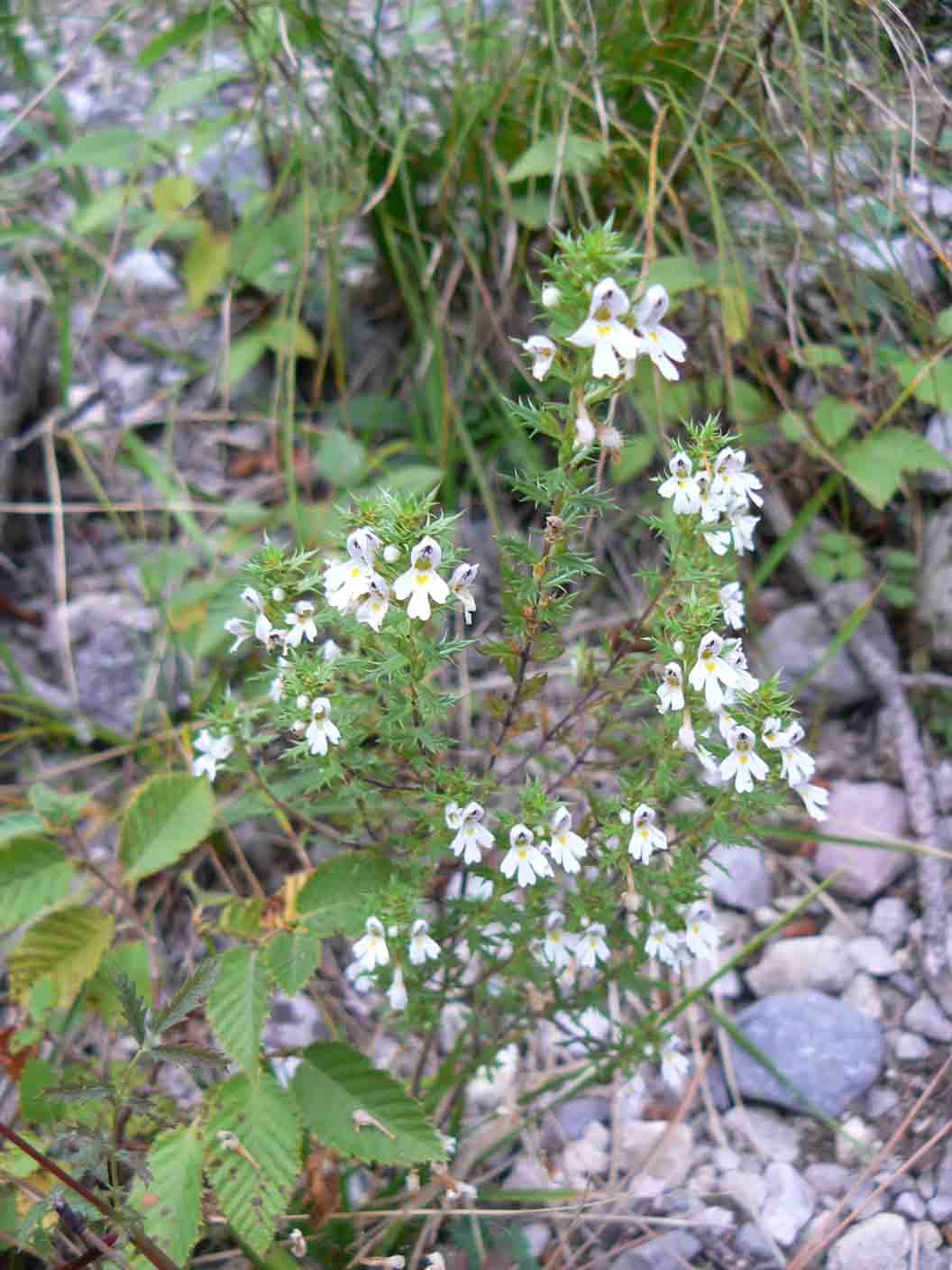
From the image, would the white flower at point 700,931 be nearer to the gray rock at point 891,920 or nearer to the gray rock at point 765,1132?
the gray rock at point 765,1132

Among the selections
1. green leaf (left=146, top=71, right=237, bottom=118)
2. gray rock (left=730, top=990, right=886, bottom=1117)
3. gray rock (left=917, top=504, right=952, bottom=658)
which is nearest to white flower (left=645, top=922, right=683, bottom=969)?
gray rock (left=730, top=990, right=886, bottom=1117)

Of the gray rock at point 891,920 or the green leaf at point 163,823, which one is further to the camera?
the gray rock at point 891,920

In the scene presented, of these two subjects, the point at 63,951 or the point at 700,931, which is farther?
the point at 63,951

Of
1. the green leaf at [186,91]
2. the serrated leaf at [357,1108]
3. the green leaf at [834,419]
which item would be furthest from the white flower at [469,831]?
the green leaf at [186,91]

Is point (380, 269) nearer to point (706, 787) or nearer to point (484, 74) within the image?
point (484, 74)

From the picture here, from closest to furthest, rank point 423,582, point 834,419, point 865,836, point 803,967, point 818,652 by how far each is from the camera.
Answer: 1. point 423,582
2. point 803,967
3. point 865,836
4. point 834,419
5. point 818,652

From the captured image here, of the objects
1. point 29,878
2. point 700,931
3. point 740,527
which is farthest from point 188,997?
point 740,527

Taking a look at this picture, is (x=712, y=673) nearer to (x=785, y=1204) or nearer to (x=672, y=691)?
(x=672, y=691)
